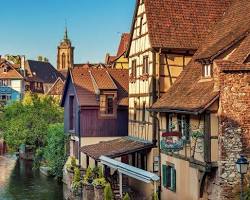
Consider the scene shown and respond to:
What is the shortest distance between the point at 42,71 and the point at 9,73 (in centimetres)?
1664

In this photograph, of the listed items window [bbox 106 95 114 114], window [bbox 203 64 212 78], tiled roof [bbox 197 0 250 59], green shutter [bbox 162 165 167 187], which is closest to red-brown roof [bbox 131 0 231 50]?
tiled roof [bbox 197 0 250 59]

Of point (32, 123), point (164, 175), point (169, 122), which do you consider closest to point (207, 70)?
point (169, 122)

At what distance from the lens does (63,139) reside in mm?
38594

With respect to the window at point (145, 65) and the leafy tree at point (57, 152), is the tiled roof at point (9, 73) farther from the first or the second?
the window at point (145, 65)

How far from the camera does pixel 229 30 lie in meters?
22.9

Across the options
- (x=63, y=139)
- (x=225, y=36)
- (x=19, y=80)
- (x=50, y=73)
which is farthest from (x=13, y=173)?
(x=50, y=73)

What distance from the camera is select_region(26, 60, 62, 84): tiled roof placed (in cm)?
10225

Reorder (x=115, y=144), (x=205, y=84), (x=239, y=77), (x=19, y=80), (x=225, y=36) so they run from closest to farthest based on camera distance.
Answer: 1. (x=239, y=77)
2. (x=205, y=84)
3. (x=225, y=36)
4. (x=115, y=144)
5. (x=19, y=80)

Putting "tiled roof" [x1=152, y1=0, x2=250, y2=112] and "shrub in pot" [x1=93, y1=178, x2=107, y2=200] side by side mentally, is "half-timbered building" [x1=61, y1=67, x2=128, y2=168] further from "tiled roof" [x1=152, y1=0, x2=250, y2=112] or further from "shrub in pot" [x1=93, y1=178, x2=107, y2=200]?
"tiled roof" [x1=152, y1=0, x2=250, y2=112]

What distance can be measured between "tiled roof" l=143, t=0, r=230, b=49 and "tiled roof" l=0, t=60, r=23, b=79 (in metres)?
67.2

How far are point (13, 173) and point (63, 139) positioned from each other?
546 cm

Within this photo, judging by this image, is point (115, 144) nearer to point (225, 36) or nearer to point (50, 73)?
point (225, 36)

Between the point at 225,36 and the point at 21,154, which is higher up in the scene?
the point at 225,36

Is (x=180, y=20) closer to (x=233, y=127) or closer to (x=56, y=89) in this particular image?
(x=233, y=127)
